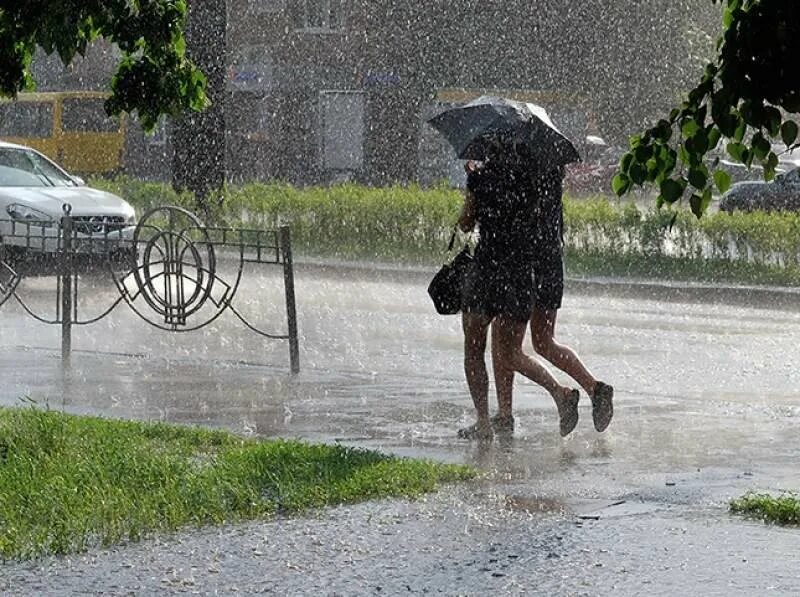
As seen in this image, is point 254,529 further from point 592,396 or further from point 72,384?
point 72,384

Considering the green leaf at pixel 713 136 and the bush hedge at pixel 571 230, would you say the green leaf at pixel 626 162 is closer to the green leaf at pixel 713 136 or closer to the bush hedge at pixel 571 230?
the green leaf at pixel 713 136

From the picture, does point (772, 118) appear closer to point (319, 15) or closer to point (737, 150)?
point (737, 150)

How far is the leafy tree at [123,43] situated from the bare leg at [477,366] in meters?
2.01

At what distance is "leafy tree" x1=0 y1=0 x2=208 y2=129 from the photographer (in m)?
9.40

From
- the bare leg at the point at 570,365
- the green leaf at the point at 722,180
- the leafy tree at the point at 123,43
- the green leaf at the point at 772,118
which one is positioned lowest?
the bare leg at the point at 570,365

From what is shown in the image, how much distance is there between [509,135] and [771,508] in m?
3.06

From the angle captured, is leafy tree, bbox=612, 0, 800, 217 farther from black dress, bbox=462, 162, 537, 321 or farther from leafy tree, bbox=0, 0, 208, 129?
leafy tree, bbox=0, 0, 208, 129

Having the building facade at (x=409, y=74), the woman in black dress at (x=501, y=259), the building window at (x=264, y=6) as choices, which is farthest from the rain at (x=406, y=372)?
the building window at (x=264, y=6)

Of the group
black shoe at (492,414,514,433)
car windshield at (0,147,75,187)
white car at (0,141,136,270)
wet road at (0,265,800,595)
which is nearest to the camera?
wet road at (0,265,800,595)

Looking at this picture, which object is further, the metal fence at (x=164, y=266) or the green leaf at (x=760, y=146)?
the metal fence at (x=164, y=266)

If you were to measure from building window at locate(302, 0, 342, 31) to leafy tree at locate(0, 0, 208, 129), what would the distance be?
129ft

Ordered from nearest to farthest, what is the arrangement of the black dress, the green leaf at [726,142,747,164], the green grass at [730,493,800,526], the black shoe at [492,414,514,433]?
the green leaf at [726,142,747,164] < the green grass at [730,493,800,526] < the black dress < the black shoe at [492,414,514,433]

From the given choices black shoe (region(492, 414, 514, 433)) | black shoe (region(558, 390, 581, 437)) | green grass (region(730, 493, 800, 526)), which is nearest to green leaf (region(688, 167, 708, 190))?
green grass (region(730, 493, 800, 526))

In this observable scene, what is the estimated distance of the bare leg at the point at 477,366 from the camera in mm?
10391
